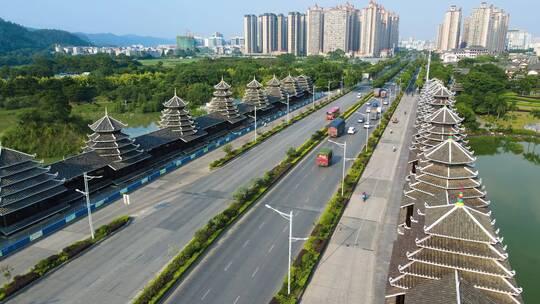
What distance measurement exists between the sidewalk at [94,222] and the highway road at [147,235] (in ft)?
0.46

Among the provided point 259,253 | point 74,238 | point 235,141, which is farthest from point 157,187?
Result: point 235,141

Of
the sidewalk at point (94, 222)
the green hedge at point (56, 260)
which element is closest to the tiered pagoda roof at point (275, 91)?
the sidewalk at point (94, 222)

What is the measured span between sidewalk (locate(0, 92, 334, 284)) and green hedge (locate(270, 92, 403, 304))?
64.5ft

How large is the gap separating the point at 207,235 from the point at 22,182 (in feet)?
65.0

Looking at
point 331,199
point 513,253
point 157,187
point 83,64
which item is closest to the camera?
point 513,253

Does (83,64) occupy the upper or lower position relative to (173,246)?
upper

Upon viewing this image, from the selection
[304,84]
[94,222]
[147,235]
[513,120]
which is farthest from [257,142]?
[513,120]

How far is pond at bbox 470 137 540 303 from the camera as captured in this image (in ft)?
110

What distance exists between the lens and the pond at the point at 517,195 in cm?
3353

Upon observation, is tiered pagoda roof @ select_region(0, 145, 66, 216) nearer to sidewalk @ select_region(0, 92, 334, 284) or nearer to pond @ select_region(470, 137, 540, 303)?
sidewalk @ select_region(0, 92, 334, 284)

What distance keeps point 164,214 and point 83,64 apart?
173727 mm

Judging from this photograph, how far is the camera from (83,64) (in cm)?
18562

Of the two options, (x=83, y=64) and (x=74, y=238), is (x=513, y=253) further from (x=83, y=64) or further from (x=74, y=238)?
(x=83, y=64)

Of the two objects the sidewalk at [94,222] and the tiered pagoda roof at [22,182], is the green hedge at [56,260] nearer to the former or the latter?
the sidewalk at [94,222]
